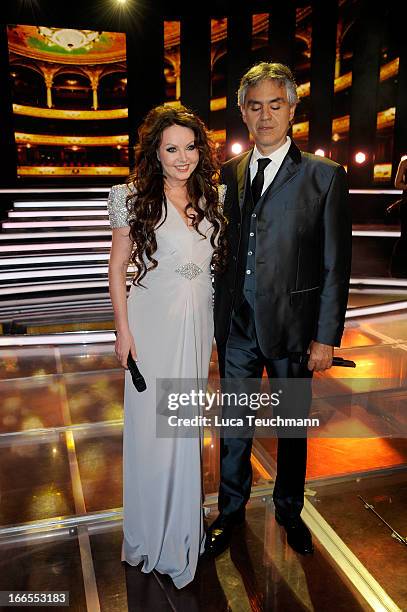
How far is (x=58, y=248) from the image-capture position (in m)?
7.00

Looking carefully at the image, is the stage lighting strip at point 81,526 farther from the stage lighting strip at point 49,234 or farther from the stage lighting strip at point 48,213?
the stage lighting strip at point 48,213

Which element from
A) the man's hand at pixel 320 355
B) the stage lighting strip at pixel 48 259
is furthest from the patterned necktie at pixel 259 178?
the stage lighting strip at pixel 48 259

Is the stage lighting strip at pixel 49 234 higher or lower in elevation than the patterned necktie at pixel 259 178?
lower

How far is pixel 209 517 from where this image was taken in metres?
2.23

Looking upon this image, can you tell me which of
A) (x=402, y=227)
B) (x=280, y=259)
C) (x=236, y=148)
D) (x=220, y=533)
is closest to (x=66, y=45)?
(x=236, y=148)

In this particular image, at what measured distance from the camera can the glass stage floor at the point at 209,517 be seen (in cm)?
179

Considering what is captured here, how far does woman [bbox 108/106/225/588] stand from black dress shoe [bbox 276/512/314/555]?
0.37m

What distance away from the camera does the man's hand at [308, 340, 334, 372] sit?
1.97 metres

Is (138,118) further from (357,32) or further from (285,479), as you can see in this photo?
(285,479)

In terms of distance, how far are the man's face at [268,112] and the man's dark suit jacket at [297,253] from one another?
3.3 inches

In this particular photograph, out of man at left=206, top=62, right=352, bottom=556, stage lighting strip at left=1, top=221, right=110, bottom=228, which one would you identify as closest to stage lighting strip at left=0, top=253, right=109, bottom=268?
stage lighting strip at left=1, top=221, right=110, bottom=228

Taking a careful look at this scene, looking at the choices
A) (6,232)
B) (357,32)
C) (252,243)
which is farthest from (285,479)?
(357,32)

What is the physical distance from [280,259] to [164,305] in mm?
459

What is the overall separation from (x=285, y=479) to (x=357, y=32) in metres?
9.63
